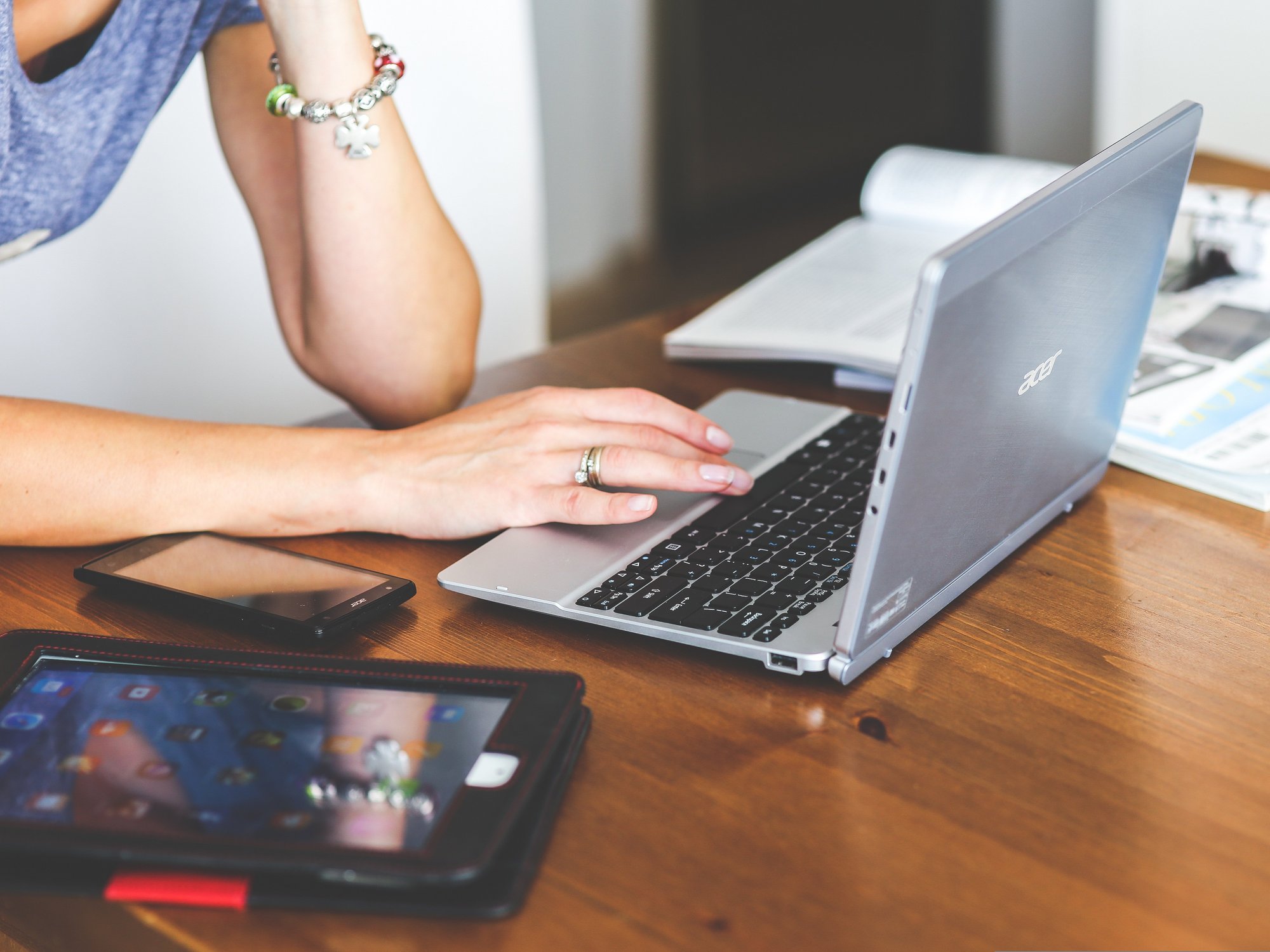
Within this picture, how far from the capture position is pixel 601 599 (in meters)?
0.66

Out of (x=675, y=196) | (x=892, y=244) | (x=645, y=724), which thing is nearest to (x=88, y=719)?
(x=645, y=724)

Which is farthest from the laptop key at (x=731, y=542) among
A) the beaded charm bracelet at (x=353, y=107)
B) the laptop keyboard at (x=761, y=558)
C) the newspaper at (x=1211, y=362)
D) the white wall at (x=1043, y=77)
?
the white wall at (x=1043, y=77)

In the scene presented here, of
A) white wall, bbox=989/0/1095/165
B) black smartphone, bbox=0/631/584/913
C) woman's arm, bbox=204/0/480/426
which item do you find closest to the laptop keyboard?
black smartphone, bbox=0/631/584/913

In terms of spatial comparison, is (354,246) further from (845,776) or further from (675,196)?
(675,196)

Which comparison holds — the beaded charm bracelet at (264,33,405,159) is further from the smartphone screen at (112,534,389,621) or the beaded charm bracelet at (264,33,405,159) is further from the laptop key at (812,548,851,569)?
the laptop key at (812,548,851,569)

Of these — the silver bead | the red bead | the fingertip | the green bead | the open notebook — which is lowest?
the fingertip

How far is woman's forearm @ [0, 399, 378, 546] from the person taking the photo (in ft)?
2.48

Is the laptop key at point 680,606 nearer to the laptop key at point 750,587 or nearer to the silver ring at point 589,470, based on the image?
the laptop key at point 750,587

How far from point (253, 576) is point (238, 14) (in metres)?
0.59

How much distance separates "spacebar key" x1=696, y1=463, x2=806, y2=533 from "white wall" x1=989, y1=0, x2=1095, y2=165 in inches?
129

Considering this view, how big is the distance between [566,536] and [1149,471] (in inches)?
15.9

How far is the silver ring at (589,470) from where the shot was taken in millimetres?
778

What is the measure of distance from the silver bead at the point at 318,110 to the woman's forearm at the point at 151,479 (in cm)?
28

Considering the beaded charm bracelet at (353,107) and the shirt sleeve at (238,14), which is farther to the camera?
the shirt sleeve at (238,14)
